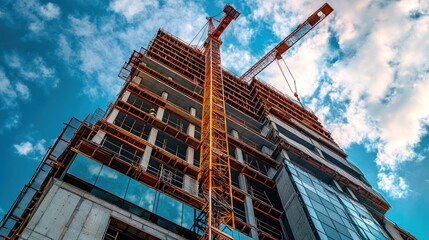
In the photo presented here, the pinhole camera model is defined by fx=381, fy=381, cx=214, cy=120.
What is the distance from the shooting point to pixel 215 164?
32062 millimetres

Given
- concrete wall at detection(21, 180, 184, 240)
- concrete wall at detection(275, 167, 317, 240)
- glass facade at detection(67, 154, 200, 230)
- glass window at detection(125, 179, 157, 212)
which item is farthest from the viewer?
concrete wall at detection(275, 167, 317, 240)

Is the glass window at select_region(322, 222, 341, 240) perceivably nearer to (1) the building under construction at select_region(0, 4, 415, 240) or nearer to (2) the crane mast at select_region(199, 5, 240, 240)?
(1) the building under construction at select_region(0, 4, 415, 240)

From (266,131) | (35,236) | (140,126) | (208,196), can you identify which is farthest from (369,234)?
(35,236)

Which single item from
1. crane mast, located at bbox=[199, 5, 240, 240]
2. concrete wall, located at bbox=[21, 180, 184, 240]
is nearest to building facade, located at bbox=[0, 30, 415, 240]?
concrete wall, located at bbox=[21, 180, 184, 240]

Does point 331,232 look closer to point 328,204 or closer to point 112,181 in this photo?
point 328,204

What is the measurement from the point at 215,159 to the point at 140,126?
7973 mm

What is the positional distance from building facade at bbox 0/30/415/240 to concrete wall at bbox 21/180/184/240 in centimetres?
5

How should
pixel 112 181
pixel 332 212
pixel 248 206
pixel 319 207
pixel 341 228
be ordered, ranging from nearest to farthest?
pixel 112 181, pixel 341 228, pixel 248 206, pixel 319 207, pixel 332 212

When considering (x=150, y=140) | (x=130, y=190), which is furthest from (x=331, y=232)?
(x=150, y=140)

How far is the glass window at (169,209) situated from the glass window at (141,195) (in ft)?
1.79

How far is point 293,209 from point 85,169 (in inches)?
720

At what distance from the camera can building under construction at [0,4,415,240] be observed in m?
22.1

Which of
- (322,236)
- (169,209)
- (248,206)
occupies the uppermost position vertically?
(248,206)

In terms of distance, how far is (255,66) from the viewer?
284ft
